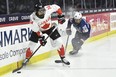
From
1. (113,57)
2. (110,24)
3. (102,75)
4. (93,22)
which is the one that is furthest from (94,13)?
(102,75)

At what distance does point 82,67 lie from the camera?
235 inches

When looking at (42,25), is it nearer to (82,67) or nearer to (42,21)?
(42,21)

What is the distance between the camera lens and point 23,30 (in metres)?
6.26

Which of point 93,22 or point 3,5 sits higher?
point 3,5

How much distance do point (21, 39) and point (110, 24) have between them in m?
5.80

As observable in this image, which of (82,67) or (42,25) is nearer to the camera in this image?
(82,67)

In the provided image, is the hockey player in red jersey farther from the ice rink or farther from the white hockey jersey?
the ice rink

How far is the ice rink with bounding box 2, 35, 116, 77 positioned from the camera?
212 inches

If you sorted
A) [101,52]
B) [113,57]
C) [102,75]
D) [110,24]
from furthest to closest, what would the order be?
[110,24] < [101,52] < [113,57] < [102,75]

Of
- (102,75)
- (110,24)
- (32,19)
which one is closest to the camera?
(102,75)

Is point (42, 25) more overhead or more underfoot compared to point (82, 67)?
more overhead

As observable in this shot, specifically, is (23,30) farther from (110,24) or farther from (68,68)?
(110,24)

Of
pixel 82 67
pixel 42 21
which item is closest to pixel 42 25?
pixel 42 21

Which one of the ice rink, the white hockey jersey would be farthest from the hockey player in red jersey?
the ice rink
